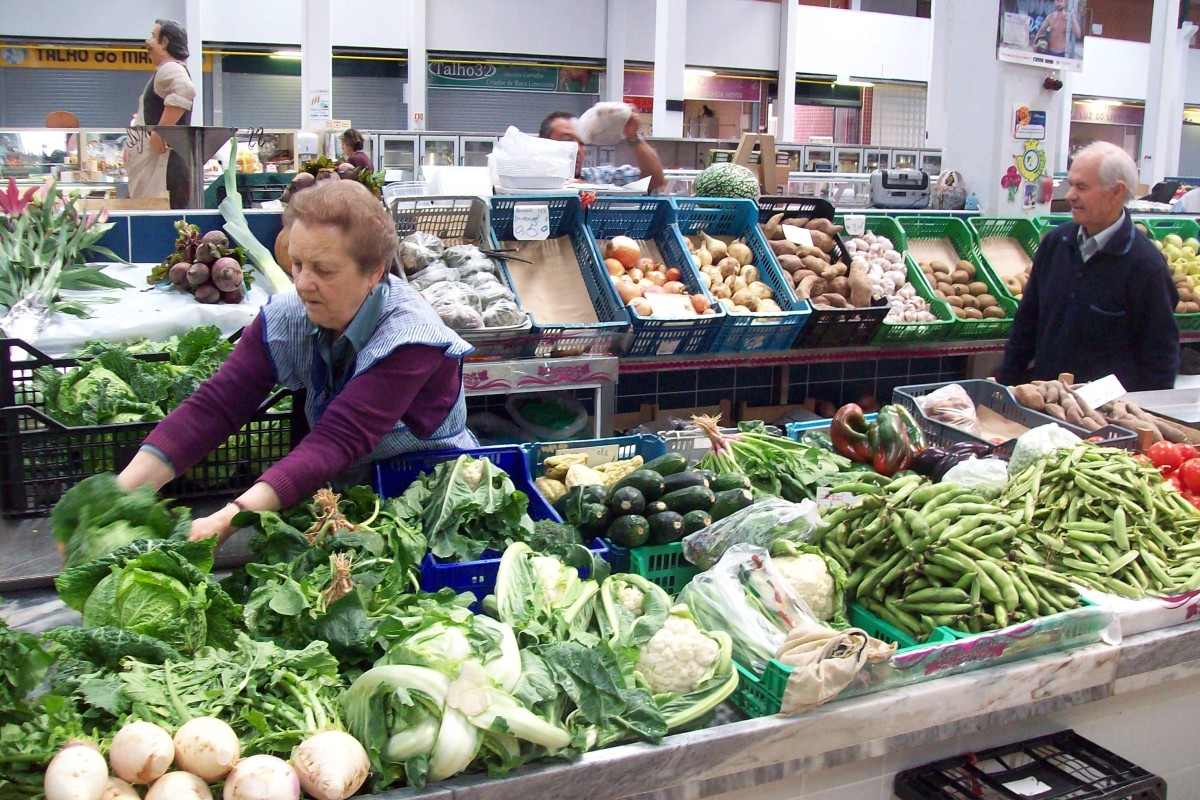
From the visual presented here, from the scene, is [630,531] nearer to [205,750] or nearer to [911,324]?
[205,750]

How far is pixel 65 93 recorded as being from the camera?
1761 cm

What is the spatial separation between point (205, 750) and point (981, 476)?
6.97ft

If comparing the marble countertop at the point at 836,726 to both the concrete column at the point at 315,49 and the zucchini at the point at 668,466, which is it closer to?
the zucchini at the point at 668,466

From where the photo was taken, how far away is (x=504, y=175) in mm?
5148

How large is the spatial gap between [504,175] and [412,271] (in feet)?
2.70

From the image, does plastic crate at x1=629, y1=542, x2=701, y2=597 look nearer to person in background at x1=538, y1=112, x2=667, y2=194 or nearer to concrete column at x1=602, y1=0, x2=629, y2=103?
person in background at x1=538, y1=112, x2=667, y2=194

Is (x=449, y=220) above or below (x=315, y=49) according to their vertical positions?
below

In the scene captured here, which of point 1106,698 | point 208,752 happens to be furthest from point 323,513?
point 1106,698

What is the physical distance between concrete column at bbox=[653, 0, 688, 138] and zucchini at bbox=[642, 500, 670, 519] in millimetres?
14151

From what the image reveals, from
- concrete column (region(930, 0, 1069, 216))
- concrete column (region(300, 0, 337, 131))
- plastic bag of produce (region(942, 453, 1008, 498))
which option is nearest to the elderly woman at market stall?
plastic bag of produce (region(942, 453, 1008, 498))

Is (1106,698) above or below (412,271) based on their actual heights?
below

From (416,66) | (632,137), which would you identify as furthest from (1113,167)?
(416,66)

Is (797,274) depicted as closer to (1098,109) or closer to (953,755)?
(953,755)

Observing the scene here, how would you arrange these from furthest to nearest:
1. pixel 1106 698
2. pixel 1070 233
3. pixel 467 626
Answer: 1. pixel 1070 233
2. pixel 1106 698
3. pixel 467 626
